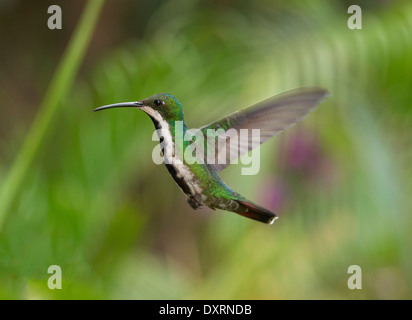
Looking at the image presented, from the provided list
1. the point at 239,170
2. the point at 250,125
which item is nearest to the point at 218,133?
the point at 250,125

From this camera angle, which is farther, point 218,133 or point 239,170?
point 239,170

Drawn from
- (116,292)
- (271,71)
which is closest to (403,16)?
(271,71)

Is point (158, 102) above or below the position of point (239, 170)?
below

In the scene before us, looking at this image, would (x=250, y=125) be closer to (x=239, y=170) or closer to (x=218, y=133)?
(x=218, y=133)

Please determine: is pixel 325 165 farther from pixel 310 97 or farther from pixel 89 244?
pixel 310 97

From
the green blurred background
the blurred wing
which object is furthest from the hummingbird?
the green blurred background

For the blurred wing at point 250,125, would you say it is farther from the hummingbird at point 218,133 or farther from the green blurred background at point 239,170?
the green blurred background at point 239,170
